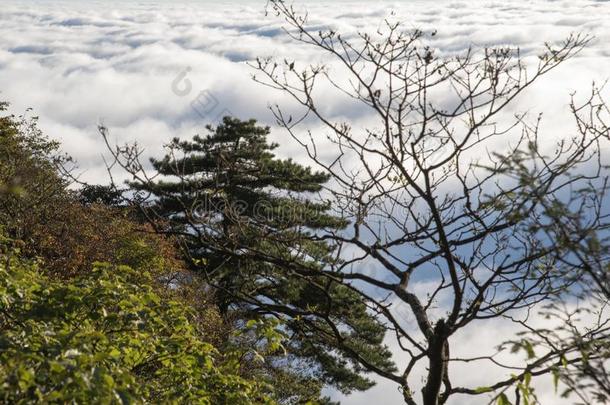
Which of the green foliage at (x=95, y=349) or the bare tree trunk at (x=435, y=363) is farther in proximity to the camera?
the bare tree trunk at (x=435, y=363)

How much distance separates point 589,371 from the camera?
3.80m

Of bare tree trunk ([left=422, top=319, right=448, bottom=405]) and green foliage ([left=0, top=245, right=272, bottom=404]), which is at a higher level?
bare tree trunk ([left=422, top=319, right=448, bottom=405])

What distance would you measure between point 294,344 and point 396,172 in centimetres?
2201

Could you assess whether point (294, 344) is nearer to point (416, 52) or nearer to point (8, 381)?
point (416, 52)

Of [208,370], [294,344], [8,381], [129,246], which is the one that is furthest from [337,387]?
[8,381]

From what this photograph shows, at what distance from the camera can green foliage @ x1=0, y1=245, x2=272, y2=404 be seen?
4.50 metres

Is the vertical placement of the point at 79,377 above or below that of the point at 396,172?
below

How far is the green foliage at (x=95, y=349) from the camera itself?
4.50 meters

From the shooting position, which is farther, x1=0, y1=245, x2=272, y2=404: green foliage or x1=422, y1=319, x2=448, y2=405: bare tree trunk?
x1=422, y1=319, x2=448, y2=405: bare tree trunk

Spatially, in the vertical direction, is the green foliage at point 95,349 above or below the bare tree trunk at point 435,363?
below

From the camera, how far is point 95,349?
592cm

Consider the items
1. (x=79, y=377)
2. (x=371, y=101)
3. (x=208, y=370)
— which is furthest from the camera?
(x=208, y=370)

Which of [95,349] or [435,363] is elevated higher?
[435,363]

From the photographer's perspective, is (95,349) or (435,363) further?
(435,363)
